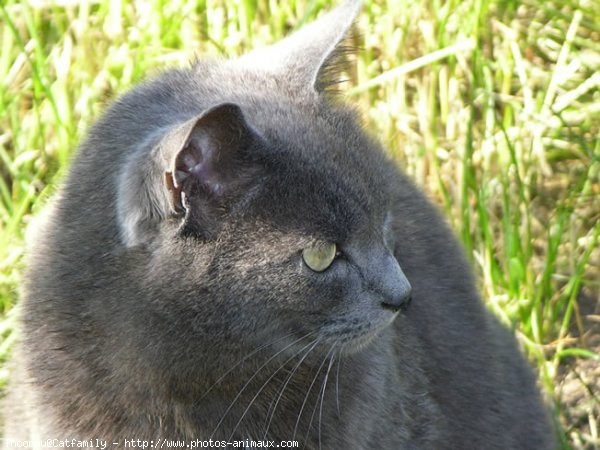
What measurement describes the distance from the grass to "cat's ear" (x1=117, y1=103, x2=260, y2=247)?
1.40 metres

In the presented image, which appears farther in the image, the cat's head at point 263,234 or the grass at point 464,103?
the grass at point 464,103

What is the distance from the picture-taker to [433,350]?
8.30 ft

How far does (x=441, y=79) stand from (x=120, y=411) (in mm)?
1990

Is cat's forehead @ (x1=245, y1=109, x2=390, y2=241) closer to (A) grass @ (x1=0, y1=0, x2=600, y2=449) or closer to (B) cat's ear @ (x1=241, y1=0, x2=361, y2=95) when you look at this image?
(B) cat's ear @ (x1=241, y1=0, x2=361, y2=95)

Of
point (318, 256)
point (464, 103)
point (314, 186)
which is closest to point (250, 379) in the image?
point (318, 256)

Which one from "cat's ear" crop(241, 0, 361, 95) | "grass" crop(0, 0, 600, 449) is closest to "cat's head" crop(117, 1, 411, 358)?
"cat's ear" crop(241, 0, 361, 95)

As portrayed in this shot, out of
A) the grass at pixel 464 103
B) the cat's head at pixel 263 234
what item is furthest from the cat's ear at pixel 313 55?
the grass at pixel 464 103

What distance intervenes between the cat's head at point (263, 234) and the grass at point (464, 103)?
4.39 ft

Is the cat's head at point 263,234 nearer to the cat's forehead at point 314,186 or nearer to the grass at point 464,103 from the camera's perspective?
the cat's forehead at point 314,186

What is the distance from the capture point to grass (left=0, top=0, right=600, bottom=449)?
3.25 metres

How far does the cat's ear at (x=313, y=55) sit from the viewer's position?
211 cm

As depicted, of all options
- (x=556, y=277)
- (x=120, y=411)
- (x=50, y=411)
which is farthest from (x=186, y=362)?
(x=556, y=277)

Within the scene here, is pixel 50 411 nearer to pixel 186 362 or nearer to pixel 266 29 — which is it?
pixel 186 362

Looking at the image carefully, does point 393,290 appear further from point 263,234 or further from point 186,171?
point 186,171
